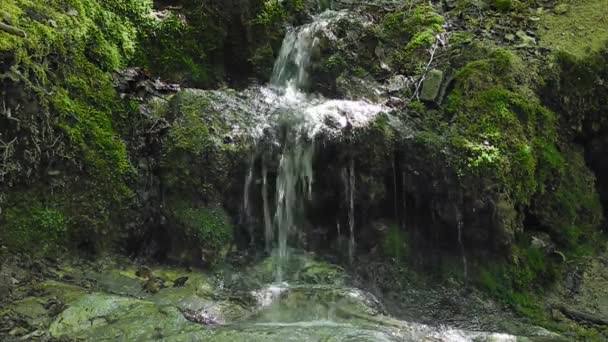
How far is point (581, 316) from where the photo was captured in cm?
555

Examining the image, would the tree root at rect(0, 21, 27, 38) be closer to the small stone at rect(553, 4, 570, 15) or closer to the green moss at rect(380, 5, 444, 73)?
the green moss at rect(380, 5, 444, 73)

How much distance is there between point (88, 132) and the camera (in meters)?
5.79

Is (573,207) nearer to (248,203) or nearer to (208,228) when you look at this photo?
(248,203)

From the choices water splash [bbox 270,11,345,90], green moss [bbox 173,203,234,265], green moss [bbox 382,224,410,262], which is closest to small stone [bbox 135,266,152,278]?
green moss [bbox 173,203,234,265]

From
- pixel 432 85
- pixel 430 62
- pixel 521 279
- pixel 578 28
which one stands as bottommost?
pixel 521 279

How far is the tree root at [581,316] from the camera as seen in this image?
5.45m

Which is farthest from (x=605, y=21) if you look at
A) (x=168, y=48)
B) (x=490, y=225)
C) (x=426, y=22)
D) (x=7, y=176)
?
(x=7, y=176)

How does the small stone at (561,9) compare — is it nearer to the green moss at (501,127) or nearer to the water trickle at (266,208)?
the green moss at (501,127)

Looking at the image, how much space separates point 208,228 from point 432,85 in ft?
10.6

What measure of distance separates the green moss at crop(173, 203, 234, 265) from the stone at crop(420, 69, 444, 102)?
2.85 meters

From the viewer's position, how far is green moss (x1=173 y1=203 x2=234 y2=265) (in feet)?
18.7

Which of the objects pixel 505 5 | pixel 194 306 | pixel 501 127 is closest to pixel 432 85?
pixel 501 127

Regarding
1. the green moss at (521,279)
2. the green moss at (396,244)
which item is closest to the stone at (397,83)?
the green moss at (396,244)

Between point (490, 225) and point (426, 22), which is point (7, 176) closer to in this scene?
point (490, 225)
